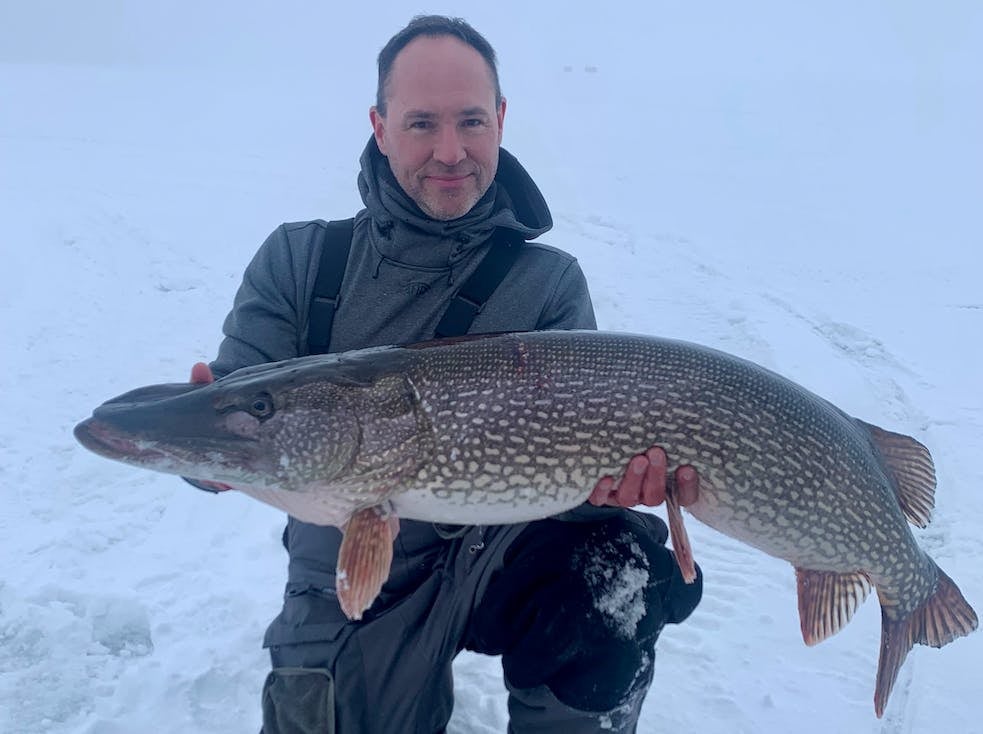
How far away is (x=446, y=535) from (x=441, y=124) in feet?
4.44

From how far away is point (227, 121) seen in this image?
18.2 meters

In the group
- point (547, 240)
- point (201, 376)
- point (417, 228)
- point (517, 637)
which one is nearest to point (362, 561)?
point (517, 637)

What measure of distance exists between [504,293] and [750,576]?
1.80m

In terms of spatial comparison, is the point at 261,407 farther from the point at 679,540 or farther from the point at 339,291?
the point at 679,540

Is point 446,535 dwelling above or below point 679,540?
below

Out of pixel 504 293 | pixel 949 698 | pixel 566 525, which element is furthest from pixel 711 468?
pixel 949 698

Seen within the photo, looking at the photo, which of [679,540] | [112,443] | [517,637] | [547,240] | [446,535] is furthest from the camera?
[547,240]

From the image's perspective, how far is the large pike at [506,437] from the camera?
2.06 m

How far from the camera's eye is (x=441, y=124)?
256 cm

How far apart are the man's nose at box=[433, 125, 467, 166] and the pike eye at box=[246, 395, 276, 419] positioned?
1.02 metres

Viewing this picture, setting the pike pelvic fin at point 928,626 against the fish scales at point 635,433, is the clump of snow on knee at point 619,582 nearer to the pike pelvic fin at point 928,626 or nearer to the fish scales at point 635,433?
the fish scales at point 635,433

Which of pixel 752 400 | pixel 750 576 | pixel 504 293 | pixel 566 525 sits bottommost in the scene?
pixel 750 576

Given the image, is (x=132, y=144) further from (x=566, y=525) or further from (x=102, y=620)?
(x=566, y=525)

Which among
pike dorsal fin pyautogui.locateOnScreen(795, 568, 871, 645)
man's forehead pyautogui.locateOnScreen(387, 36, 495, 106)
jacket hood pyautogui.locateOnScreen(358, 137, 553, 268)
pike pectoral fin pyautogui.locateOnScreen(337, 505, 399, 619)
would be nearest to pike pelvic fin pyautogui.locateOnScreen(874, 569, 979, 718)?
pike dorsal fin pyautogui.locateOnScreen(795, 568, 871, 645)
